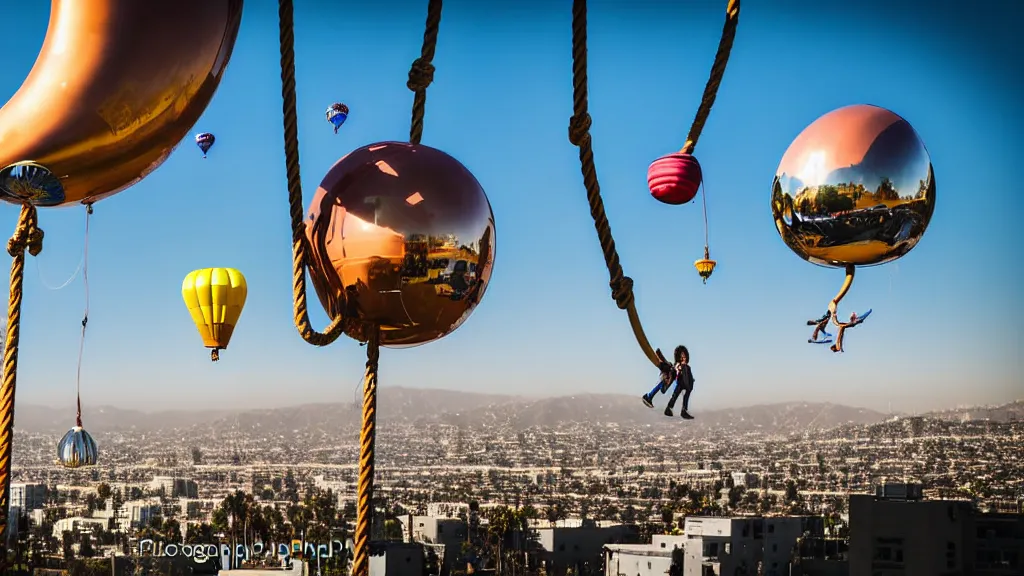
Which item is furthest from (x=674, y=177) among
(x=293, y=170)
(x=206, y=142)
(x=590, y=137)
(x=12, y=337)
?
(x=206, y=142)

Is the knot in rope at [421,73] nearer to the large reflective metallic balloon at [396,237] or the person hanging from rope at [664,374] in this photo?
the large reflective metallic balloon at [396,237]

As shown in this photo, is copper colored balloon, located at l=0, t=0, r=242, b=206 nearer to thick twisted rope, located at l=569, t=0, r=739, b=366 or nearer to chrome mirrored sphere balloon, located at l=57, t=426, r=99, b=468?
thick twisted rope, located at l=569, t=0, r=739, b=366

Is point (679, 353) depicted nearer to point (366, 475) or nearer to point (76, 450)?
point (366, 475)

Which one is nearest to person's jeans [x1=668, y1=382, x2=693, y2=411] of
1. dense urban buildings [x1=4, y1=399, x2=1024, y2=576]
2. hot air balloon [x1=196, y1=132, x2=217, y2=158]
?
hot air balloon [x1=196, y1=132, x2=217, y2=158]

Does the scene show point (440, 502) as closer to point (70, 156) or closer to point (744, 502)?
point (744, 502)

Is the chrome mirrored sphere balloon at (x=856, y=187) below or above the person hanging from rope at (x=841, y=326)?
above

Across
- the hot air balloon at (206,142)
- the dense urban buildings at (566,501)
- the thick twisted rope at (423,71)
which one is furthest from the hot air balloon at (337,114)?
the thick twisted rope at (423,71)

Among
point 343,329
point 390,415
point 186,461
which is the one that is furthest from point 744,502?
point 390,415
